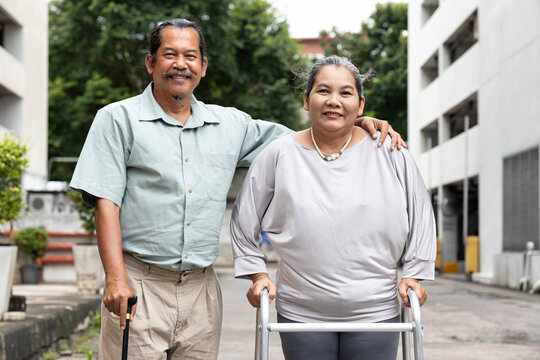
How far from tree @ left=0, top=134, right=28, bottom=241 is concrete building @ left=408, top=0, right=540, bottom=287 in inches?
447

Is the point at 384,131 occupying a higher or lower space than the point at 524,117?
lower

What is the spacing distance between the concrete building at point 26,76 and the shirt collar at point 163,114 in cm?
1729

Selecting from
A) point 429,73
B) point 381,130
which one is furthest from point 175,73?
point 429,73

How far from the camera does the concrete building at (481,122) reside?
1619cm

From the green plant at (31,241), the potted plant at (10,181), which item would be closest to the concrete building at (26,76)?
the green plant at (31,241)

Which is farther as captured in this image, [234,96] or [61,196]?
[234,96]

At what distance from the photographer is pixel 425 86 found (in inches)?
1099

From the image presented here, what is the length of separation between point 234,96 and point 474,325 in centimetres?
1563

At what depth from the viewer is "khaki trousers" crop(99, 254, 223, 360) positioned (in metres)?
2.70

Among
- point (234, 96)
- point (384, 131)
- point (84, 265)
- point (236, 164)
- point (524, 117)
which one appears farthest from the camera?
point (234, 96)

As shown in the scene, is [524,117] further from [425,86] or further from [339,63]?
[339,63]

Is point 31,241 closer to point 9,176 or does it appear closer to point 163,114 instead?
point 9,176

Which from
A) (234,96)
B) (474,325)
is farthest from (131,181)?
(234,96)

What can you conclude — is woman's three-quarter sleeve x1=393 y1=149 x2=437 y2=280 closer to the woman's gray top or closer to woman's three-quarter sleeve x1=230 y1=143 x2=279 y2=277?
the woman's gray top
